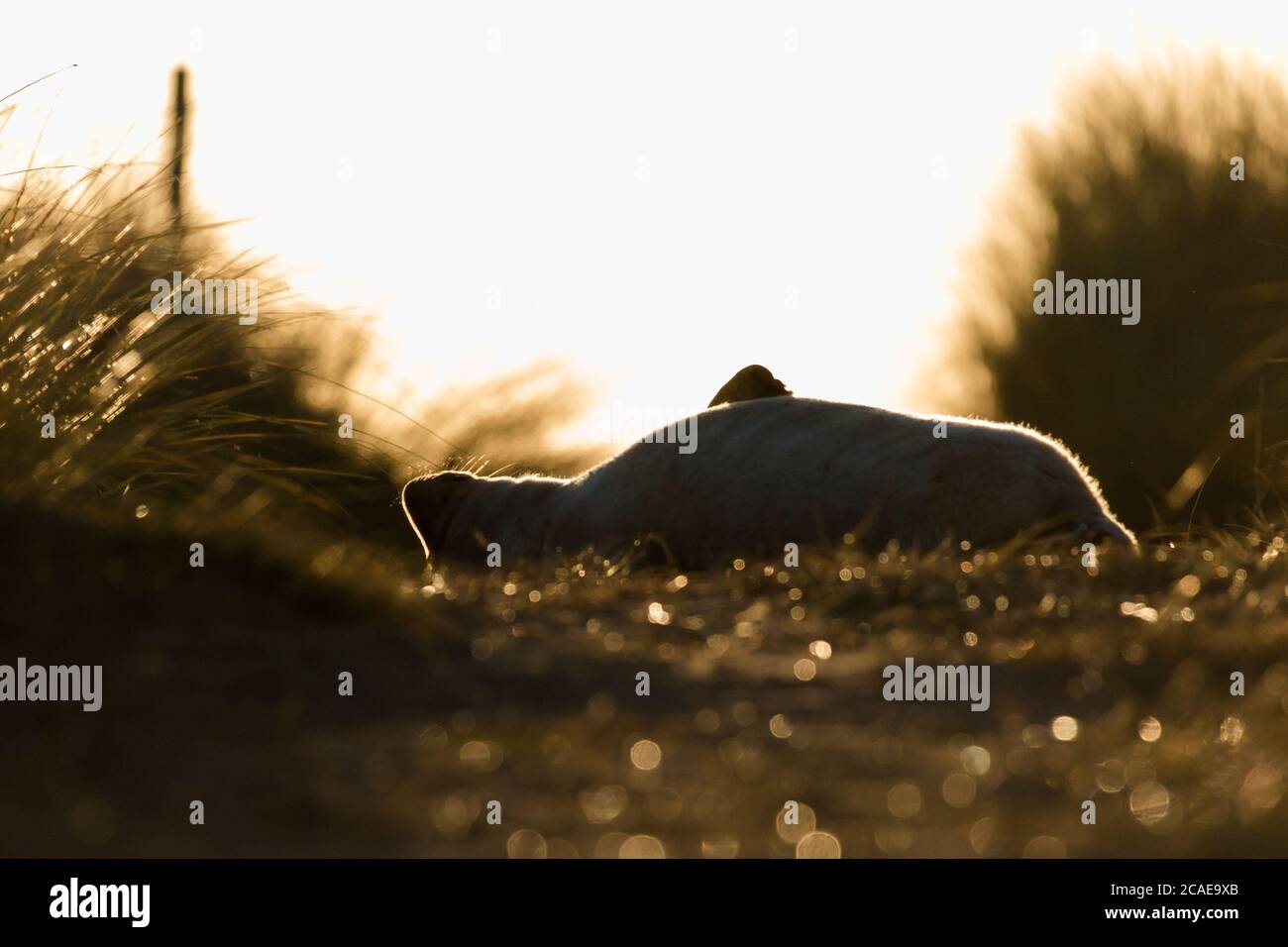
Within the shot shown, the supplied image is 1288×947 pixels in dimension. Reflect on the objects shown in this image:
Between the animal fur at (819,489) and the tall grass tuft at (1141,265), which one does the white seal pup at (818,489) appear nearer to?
the animal fur at (819,489)

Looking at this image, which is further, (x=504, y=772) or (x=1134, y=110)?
(x=1134, y=110)

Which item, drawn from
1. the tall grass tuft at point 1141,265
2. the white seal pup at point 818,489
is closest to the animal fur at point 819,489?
the white seal pup at point 818,489

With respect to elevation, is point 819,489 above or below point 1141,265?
below

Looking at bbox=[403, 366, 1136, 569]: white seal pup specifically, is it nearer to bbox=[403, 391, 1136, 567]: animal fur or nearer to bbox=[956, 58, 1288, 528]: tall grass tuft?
bbox=[403, 391, 1136, 567]: animal fur

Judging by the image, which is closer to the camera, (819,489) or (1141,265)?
(819,489)

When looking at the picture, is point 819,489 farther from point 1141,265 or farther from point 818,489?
point 1141,265

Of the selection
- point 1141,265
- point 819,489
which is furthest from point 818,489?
point 1141,265

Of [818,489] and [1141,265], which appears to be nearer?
[818,489]

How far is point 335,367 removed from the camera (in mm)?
9383

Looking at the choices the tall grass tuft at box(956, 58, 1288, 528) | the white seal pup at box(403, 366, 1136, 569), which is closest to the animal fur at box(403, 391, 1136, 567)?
the white seal pup at box(403, 366, 1136, 569)

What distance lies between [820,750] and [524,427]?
7.64m
